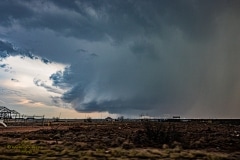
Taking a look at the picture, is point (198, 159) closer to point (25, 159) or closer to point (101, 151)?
point (101, 151)

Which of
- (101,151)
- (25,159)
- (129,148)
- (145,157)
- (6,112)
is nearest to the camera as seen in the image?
(25,159)

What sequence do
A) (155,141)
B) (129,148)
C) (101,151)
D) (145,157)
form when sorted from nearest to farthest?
(145,157)
(101,151)
(129,148)
(155,141)

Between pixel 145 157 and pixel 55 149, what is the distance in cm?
704

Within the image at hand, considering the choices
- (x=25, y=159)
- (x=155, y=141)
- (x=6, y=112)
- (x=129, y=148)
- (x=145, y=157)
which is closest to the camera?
(x=25, y=159)

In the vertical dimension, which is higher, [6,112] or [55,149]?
[6,112]

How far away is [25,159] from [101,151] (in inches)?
214

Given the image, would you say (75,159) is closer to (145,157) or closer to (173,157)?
(145,157)

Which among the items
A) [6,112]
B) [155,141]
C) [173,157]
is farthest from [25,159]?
[6,112]

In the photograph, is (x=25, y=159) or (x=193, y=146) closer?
(x=25, y=159)

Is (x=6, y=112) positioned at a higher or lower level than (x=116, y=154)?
higher

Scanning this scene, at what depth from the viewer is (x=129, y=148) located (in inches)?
967

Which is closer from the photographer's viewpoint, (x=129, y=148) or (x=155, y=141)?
(x=129, y=148)

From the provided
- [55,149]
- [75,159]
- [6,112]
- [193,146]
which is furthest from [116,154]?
[6,112]

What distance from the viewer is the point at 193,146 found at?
25.7 meters
